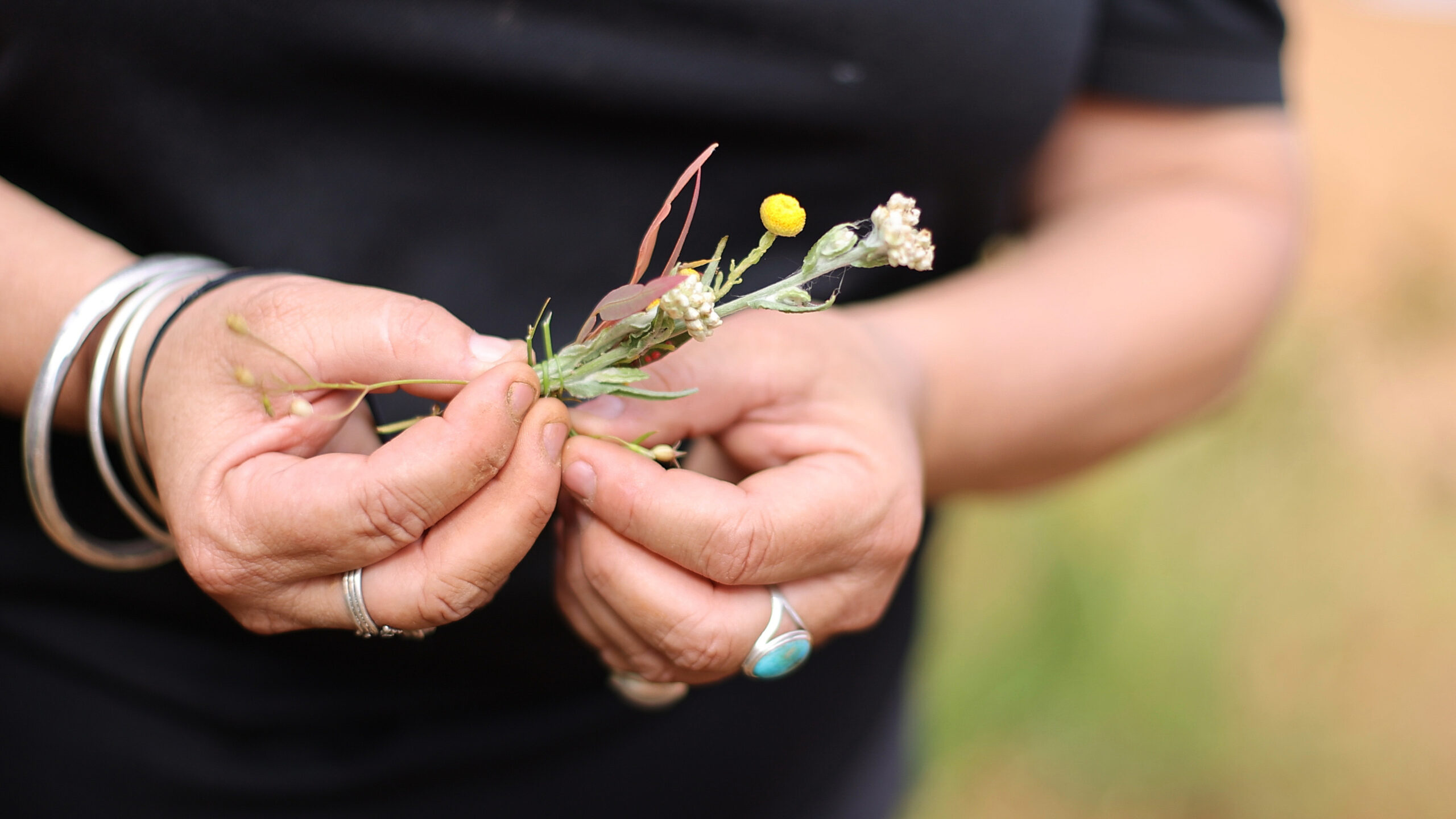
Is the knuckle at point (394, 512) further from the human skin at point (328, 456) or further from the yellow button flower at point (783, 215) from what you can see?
the yellow button flower at point (783, 215)

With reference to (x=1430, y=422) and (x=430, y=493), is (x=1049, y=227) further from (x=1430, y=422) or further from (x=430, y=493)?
(x=1430, y=422)

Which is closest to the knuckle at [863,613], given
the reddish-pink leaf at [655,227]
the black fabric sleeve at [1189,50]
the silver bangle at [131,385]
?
the reddish-pink leaf at [655,227]

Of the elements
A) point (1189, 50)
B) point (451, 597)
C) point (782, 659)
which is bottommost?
point (782, 659)

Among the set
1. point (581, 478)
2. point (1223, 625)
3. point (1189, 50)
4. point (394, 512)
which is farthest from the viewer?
point (1223, 625)

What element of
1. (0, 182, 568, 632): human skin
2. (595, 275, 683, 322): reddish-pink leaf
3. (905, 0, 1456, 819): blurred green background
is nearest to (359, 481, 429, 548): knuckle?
(0, 182, 568, 632): human skin

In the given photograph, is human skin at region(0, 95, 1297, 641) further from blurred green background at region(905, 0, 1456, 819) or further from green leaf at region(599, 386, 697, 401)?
blurred green background at region(905, 0, 1456, 819)

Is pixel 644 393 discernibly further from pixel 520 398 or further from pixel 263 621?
pixel 263 621

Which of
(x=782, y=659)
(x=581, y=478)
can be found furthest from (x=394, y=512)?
(x=782, y=659)
